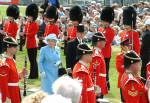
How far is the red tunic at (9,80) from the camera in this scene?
24.5 ft

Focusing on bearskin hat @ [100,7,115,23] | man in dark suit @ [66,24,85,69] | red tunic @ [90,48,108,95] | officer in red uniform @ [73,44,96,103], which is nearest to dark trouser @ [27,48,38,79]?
bearskin hat @ [100,7,115,23]

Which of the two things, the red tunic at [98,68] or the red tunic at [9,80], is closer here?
the red tunic at [9,80]

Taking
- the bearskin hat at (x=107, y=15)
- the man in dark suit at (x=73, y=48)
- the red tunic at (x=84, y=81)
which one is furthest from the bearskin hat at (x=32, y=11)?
the red tunic at (x=84, y=81)

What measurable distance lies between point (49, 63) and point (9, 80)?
7.81 ft

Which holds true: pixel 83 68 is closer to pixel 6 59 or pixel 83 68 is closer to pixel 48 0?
pixel 6 59

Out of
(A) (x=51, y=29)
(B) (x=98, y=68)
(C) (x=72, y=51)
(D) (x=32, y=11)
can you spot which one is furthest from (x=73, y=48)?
(D) (x=32, y=11)

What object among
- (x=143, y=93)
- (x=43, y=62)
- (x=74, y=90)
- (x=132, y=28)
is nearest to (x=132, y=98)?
(x=143, y=93)

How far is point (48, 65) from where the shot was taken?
32.5 ft

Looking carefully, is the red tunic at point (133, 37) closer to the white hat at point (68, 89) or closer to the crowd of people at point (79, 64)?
the crowd of people at point (79, 64)

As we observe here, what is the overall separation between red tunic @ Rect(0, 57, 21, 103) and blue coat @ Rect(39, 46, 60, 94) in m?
2.20

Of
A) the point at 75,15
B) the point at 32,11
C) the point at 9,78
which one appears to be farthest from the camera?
the point at 75,15

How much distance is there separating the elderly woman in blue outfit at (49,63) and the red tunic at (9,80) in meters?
2.19

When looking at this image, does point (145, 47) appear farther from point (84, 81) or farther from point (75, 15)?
point (84, 81)

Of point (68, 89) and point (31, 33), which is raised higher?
point (68, 89)
